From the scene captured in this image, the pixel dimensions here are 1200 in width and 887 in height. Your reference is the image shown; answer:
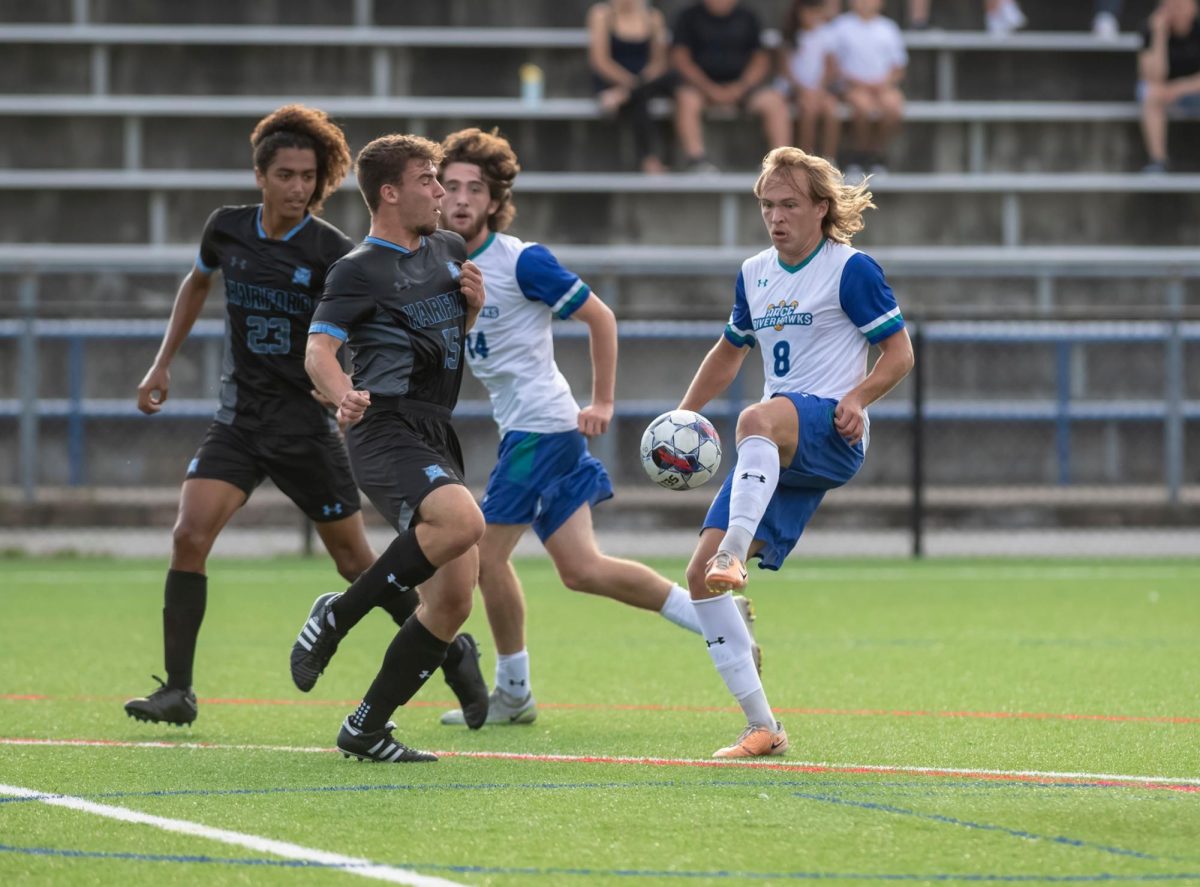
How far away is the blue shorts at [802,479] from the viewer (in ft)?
19.6

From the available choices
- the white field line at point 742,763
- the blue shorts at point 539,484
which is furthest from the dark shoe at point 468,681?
the blue shorts at point 539,484

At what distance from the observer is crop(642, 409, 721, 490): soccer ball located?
6.20 m

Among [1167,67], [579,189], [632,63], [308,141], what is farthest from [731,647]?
[1167,67]

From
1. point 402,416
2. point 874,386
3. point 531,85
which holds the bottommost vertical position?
point 402,416

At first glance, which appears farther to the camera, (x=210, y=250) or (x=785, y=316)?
(x=210, y=250)

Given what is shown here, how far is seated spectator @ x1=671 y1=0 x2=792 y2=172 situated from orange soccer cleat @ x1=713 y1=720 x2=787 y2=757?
12790mm

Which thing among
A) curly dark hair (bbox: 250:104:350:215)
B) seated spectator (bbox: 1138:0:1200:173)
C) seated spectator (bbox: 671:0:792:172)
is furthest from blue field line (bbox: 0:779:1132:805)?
seated spectator (bbox: 1138:0:1200:173)

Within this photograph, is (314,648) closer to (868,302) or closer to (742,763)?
(742,763)

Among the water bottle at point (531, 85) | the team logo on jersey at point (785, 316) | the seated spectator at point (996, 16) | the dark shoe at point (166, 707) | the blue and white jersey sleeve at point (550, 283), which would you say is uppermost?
the seated spectator at point (996, 16)

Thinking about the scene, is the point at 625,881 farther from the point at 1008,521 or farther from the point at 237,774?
the point at 1008,521

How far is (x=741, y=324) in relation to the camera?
6465 mm

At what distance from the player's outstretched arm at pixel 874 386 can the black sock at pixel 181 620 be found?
2.43 metres

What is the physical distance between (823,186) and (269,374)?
7.00ft

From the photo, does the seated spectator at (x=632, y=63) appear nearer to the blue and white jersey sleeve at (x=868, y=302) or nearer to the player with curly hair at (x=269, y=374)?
the player with curly hair at (x=269, y=374)
